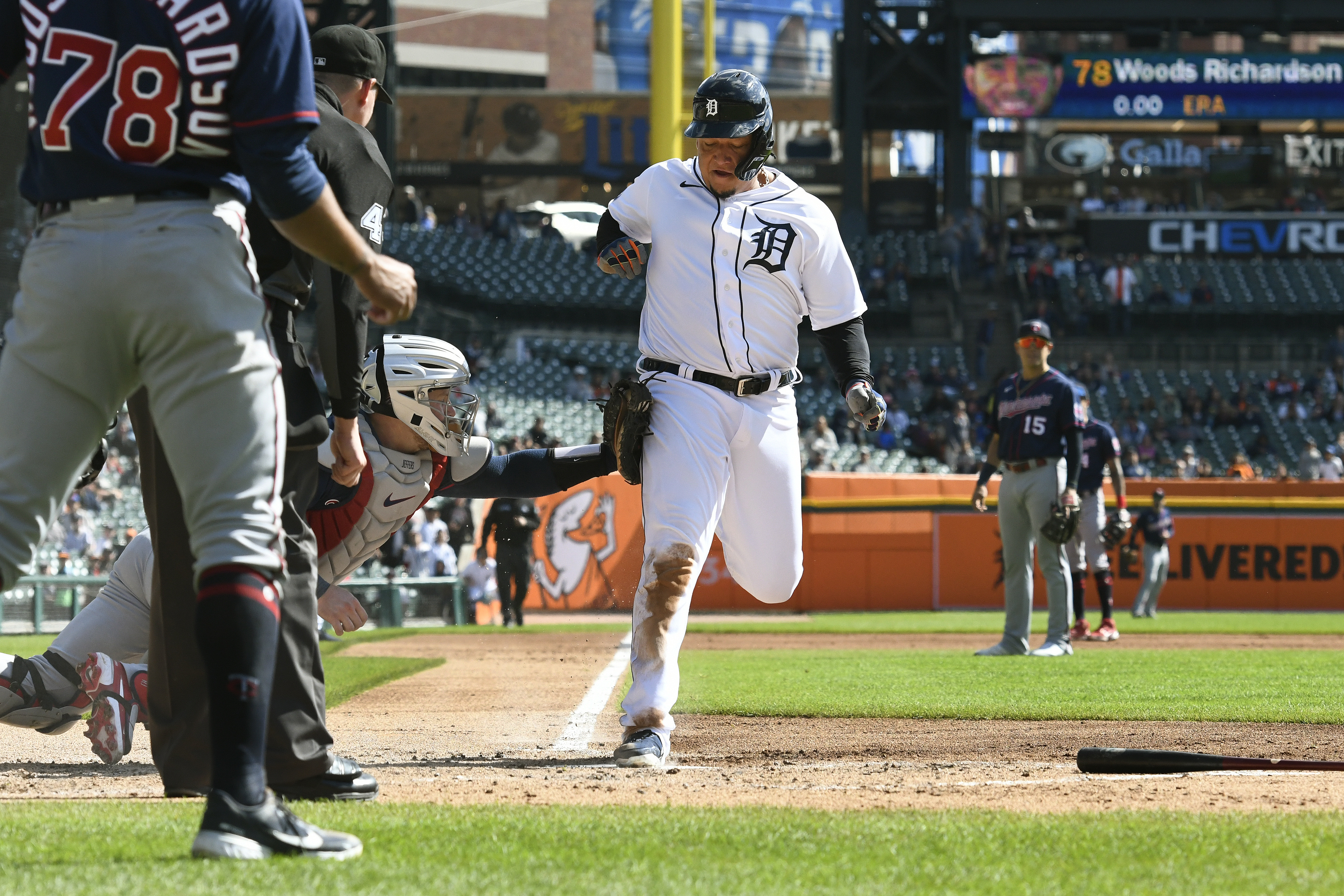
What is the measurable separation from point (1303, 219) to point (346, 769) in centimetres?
3443

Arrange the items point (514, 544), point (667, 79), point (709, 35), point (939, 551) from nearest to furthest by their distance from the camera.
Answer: point (514, 544)
point (667, 79)
point (709, 35)
point (939, 551)

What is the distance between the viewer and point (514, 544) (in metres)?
16.0

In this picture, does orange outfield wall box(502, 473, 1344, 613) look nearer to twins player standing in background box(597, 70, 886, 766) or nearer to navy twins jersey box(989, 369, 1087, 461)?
navy twins jersey box(989, 369, 1087, 461)

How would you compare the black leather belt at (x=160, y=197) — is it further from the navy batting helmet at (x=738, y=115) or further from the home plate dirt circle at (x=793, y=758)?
the navy batting helmet at (x=738, y=115)

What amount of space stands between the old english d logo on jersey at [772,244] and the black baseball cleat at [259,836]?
2.68 m

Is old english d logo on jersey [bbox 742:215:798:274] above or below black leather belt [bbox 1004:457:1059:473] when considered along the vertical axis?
above

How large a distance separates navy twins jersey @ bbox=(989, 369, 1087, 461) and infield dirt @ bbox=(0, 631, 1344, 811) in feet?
12.6

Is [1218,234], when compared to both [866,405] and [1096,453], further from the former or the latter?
[866,405]

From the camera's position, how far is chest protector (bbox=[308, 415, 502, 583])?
454 centimetres

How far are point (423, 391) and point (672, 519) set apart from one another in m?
0.88

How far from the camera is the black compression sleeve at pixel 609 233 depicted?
5113mm

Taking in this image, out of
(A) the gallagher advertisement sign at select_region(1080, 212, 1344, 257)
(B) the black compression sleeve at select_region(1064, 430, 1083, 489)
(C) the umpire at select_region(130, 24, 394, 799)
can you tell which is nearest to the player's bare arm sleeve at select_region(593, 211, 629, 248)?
(C) the umpire at select_region(130, 24, 394, 799)

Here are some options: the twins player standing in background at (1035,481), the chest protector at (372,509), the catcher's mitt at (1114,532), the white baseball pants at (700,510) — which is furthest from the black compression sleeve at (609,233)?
the catcher's mitt at (1114,532)

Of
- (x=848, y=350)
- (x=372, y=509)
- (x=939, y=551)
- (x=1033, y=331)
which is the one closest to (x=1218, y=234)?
(x=939, y=551)
